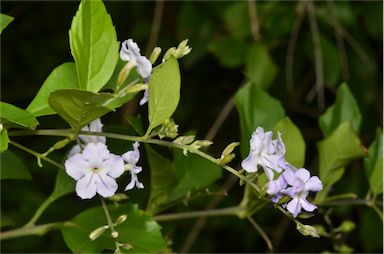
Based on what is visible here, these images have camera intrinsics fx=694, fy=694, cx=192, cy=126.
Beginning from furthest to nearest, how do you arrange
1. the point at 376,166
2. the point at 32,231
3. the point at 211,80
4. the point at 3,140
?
the point at 211,80 → the point at 376,166 → the point at 32,231 → the point at 3,140

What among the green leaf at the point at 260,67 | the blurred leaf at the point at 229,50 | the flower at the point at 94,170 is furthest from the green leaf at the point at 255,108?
the blurred leaf at the point at 229,50

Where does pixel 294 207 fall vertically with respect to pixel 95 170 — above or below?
below

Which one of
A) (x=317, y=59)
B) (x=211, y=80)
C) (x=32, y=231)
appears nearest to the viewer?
(x=32, y=231)

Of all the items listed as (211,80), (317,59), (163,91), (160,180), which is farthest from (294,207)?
(211,80)

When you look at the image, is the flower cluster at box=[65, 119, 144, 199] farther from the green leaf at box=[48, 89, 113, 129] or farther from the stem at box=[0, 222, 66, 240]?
the stem at box=[0, 222, 66, 240]

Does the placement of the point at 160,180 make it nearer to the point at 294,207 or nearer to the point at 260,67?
the point at 294,207

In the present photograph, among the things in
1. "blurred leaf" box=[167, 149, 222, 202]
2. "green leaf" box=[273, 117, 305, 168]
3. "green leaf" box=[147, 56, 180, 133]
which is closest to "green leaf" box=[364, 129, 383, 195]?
"green leaf" box=[273, 117, 305, 168]
